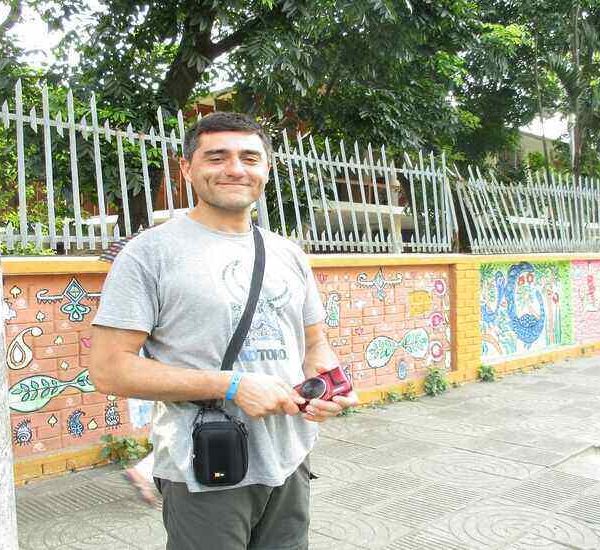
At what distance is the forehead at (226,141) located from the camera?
197 centimetres

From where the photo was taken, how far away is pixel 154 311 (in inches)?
72.1

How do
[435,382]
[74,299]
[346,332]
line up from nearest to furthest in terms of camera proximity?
[74,299]
[346,332]
[435,382]

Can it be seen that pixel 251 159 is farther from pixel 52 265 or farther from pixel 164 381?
pixel 52 265

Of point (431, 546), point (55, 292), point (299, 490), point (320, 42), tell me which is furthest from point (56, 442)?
point (320, 42)

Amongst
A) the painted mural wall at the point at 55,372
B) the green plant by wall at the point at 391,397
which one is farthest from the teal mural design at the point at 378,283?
the painted mural wall at the point at 55,372

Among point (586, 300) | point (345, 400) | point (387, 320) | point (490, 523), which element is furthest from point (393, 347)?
point (345, 400)

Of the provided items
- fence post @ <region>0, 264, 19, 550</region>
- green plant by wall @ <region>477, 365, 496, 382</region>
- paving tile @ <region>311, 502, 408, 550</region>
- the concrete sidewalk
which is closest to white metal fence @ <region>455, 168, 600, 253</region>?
green plant by wall @ <region>477, 365, 496, 382</region>

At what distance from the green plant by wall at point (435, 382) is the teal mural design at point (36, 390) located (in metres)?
3.80

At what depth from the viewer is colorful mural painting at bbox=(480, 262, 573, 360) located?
27.0 feet

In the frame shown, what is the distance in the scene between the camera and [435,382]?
283 inches

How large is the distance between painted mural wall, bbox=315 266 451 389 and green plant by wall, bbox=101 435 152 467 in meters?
2.23

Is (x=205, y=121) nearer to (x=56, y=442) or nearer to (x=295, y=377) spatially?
(x=295, y=377)

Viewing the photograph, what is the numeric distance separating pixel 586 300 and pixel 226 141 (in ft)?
31.0

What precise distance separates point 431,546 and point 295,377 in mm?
1937
